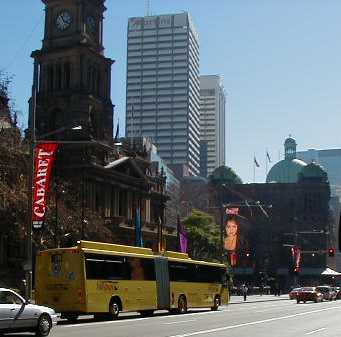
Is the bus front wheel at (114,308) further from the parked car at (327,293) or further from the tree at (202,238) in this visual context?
the tree at (202,238)

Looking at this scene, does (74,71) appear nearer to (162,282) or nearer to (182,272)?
(182,272)

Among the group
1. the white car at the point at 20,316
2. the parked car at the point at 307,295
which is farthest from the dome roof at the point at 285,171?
the white car at the point at 20,316

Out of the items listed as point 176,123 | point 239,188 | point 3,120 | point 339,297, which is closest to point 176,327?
point 3,120

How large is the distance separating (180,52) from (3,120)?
141m

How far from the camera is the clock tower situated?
8544 centimetres

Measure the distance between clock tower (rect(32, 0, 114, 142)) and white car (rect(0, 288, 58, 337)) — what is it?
61041mm

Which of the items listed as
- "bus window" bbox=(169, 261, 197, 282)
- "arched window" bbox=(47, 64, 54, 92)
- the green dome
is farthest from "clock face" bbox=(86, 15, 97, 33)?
the green dome

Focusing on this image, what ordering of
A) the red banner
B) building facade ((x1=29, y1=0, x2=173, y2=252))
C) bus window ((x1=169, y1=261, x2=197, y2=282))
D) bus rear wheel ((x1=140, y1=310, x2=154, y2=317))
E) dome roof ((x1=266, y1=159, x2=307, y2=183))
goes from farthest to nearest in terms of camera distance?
dome roof ((x1=266, y1=159, x2=307, y2=183))
building facade ((x1=29, y1=0, x2=173, y2=252))
bus window ((x1=169, y1=261, x2=197, y2=282))
bus rear wheel ((x1=140, y1=310, x2=154, y2=317))
the red banner

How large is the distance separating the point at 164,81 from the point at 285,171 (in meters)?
39.8

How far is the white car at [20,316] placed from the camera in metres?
21.1

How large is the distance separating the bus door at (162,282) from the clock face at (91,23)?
192 ft

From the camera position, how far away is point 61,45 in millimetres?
88250

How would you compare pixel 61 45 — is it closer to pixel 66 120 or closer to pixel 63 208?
pixel 66 120

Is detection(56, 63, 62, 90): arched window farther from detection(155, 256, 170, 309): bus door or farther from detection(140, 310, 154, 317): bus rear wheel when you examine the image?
detection(140, 310, 154, 317): bus rear wheel
